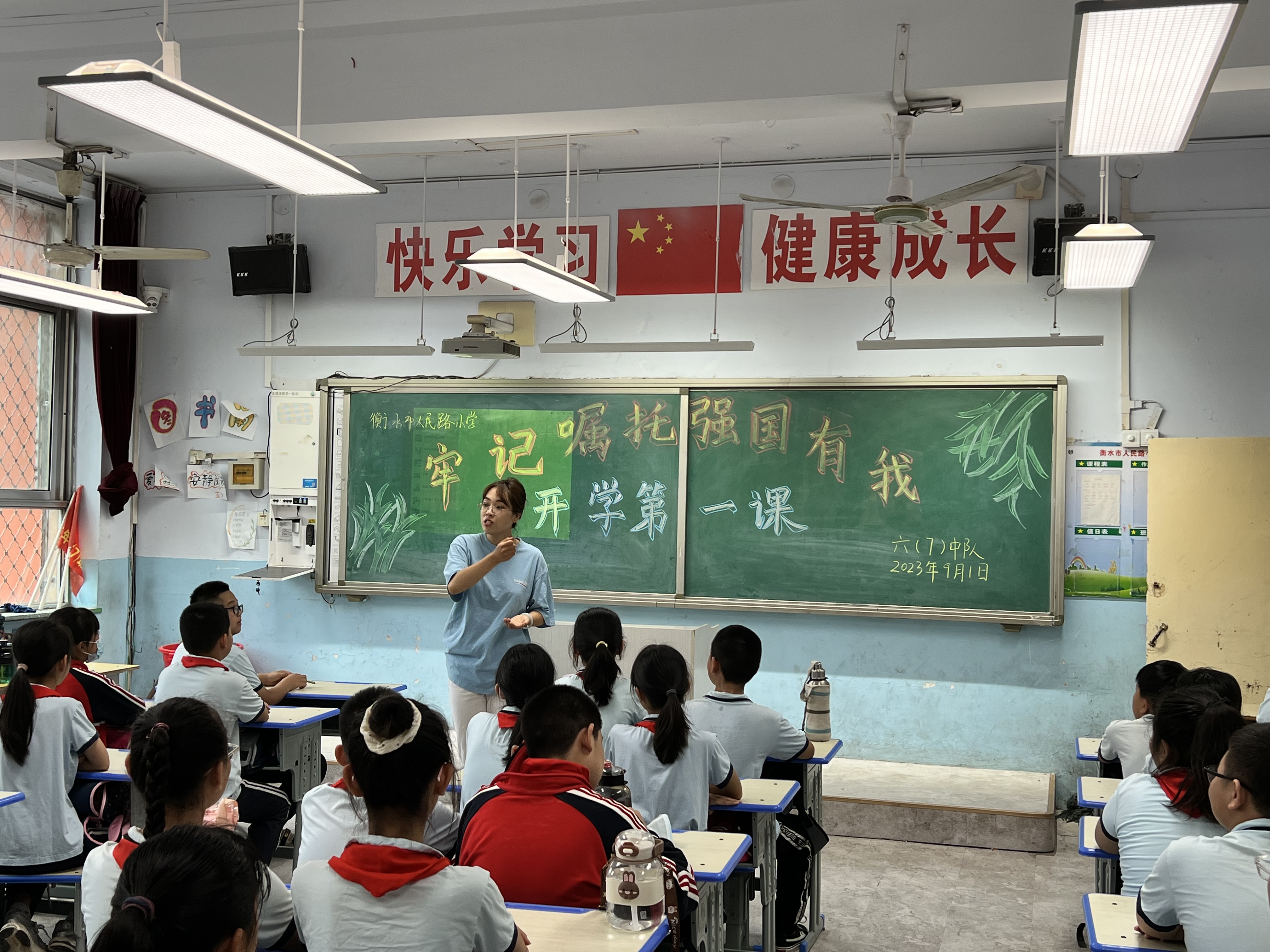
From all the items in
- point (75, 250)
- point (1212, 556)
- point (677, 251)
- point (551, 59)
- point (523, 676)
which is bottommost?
point (523, 676)

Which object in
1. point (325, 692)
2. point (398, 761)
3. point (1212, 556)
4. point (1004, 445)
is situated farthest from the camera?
point (1004, 445)

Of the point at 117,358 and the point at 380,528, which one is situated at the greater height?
the point at 117,358

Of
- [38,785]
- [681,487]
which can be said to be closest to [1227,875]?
[38,785]

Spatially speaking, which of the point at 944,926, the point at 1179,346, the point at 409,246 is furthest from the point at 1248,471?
the point at 409,246

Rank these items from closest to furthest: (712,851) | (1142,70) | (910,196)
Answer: (1142,70)
(712,851)
(910,196)

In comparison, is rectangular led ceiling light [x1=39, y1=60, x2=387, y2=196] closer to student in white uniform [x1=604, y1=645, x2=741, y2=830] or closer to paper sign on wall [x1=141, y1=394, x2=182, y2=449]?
student in white uniform [x1=604, y1=645, x2=741, y2=830]

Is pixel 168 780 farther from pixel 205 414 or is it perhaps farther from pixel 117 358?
pixel 117 358

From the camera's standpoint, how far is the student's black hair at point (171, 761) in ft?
6.77

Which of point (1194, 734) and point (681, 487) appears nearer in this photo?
point (1194, 734)

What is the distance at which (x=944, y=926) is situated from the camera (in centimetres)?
401

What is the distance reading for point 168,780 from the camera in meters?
2.06

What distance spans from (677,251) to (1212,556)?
2965 millimetres

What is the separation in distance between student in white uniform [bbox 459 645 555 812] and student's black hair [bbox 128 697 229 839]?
0.86 meters

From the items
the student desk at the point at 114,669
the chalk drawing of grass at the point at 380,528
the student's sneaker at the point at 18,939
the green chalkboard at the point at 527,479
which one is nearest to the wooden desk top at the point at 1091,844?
the student's sneaker at the point at 18,939
